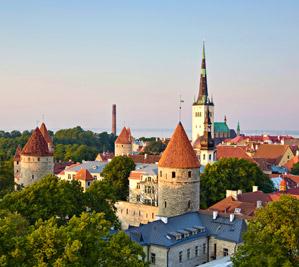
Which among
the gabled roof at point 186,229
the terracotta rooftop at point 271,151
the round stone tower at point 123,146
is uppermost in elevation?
the round stone tower at point 123,146

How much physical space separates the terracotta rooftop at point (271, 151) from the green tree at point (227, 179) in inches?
1435

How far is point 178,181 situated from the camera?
126 feet

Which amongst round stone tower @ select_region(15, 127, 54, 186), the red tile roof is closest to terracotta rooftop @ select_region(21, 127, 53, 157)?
round stone tower @ select_region(15, 127, 54, 186)

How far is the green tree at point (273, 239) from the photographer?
22.9 meters

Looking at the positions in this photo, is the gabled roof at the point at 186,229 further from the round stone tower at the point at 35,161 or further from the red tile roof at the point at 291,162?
the red tile roof at the point at 291,162

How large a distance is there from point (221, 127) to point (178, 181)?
341 feet

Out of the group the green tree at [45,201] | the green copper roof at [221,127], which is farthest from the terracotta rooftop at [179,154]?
the green copper roof at [221,127]

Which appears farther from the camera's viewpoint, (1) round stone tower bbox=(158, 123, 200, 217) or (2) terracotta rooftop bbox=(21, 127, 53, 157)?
(2) terracotta rooftop bbox=(21, 127, 53, 157)

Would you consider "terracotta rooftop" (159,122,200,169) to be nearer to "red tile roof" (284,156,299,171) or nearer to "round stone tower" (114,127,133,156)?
"round stone tower" (114,127,133,156)

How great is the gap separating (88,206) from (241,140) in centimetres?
9274

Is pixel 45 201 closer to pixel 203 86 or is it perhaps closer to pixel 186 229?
pixel 186 229

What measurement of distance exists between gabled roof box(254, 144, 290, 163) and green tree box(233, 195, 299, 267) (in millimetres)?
65400

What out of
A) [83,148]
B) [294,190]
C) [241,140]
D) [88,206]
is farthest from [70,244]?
[241,140]

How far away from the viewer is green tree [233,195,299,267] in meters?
22.9
